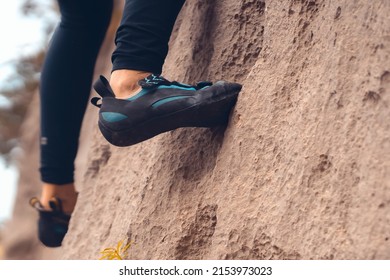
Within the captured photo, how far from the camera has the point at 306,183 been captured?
5.97 feet

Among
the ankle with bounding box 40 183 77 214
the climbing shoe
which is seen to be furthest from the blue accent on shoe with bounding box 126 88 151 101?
the ankle with bounding box 40 183 77 214

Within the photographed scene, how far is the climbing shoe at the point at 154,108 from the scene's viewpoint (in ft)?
6.57

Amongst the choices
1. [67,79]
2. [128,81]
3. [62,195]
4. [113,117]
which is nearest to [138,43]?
[128,81]

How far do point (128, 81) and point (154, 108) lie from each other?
0.12 m

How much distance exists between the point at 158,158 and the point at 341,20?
0.81 metres

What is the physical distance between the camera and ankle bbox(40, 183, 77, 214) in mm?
2686

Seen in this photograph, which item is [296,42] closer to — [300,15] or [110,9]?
[300,15]

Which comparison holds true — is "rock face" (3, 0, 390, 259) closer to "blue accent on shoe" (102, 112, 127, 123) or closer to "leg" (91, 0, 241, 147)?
"leg" (91, 0, 241, 147)

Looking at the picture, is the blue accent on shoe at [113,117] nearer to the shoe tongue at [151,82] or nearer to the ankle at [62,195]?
the shoe tongue at [151,82]

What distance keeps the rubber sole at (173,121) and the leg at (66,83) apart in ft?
1.94

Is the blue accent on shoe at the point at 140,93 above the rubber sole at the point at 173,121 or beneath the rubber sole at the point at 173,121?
above

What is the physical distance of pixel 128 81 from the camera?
2035mm

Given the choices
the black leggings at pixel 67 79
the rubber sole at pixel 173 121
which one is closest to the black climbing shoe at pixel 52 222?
the black leggings at pixel 67 79

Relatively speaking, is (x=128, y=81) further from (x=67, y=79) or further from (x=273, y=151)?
(x=67, y=79)
